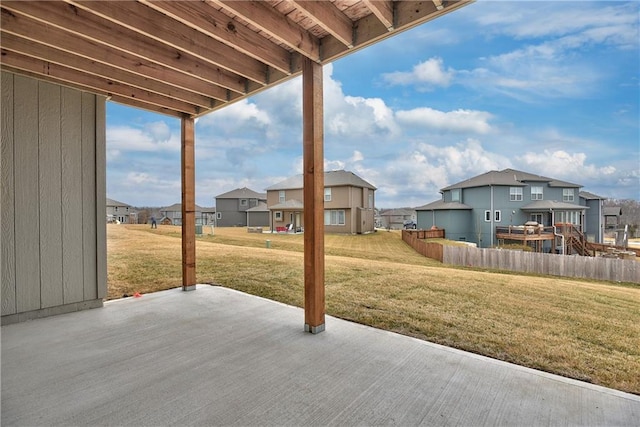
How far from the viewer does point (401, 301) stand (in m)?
4.21

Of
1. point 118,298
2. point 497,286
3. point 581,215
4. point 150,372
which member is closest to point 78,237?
point 118,298

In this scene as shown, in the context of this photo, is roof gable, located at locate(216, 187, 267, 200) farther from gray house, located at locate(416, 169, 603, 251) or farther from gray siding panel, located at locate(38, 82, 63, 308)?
gray siding panel, located at locate(38, 82, 63, 308)

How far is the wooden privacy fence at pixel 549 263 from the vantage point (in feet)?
24.7

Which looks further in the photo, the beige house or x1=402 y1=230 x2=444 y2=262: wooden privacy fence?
the beige house

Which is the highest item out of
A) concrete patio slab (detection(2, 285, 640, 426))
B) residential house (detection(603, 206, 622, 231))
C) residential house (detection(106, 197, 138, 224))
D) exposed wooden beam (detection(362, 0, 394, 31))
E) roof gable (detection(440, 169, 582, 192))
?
roof gable (detection(440, 169, 582, 192))

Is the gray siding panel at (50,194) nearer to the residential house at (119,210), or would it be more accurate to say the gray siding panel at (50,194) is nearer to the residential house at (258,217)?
the residential house at (258,217)

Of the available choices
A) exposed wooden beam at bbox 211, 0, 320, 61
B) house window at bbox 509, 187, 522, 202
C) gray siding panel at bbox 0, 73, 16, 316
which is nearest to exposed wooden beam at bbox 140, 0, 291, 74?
exposed wooden beam at bbox 211, 0, 320, 61

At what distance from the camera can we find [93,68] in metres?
3.08

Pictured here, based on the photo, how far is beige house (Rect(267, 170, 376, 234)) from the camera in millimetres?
19359

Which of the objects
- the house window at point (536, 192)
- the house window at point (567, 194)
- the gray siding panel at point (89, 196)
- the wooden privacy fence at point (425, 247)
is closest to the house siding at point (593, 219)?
the house window at point (567, 194)

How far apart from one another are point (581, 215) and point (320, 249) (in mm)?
22172

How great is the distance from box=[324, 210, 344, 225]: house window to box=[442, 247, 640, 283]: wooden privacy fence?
10099 millimetres

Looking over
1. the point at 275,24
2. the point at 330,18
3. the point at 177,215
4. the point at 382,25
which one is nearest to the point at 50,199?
the point at 275,24

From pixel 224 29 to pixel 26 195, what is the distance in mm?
2912
